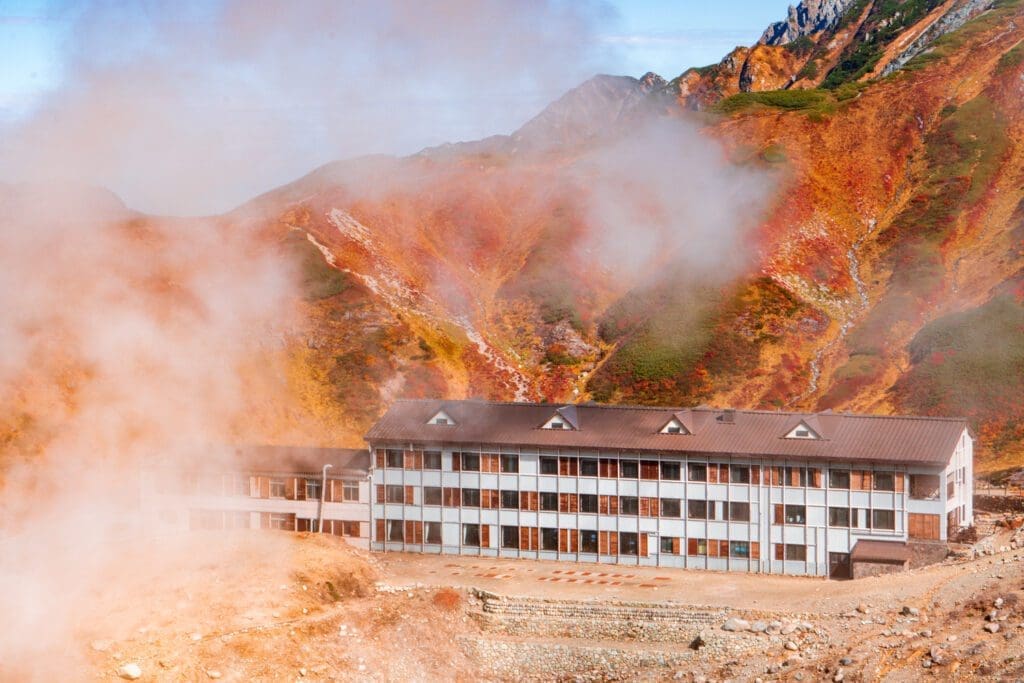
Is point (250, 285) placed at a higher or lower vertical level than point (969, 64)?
lower

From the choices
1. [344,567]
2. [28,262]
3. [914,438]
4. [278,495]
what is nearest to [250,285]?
[278,495]

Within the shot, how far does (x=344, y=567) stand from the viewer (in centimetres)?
6300

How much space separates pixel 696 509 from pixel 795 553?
6.30m

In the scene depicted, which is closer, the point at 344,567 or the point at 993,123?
the point at 344,567

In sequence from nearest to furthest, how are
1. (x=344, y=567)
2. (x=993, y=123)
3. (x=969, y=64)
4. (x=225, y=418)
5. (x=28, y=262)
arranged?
(x=28, y=262)
(x=344, y=567)
(x=225, y=418)
(x=993, y=123)
(x=969, y=64)

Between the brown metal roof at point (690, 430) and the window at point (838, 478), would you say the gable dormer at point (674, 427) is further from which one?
the window at point (838, 478)

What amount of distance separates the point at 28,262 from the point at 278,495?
1552 inches

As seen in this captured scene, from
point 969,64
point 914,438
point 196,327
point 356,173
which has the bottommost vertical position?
point 914,438

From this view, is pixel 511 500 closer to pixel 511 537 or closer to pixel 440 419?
pixel 511 537

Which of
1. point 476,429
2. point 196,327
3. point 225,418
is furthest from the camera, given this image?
point 196,327

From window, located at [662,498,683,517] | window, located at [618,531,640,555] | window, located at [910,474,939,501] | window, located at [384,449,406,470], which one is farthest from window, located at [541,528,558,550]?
window, located at [910,474,939,501]

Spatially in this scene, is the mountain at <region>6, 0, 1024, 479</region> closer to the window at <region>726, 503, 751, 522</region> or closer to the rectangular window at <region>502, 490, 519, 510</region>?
the rectangular window at <region>502, 490, 519, 510</region>

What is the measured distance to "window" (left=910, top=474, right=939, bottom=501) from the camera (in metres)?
64.8

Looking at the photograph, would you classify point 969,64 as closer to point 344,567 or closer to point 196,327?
point 196,327
